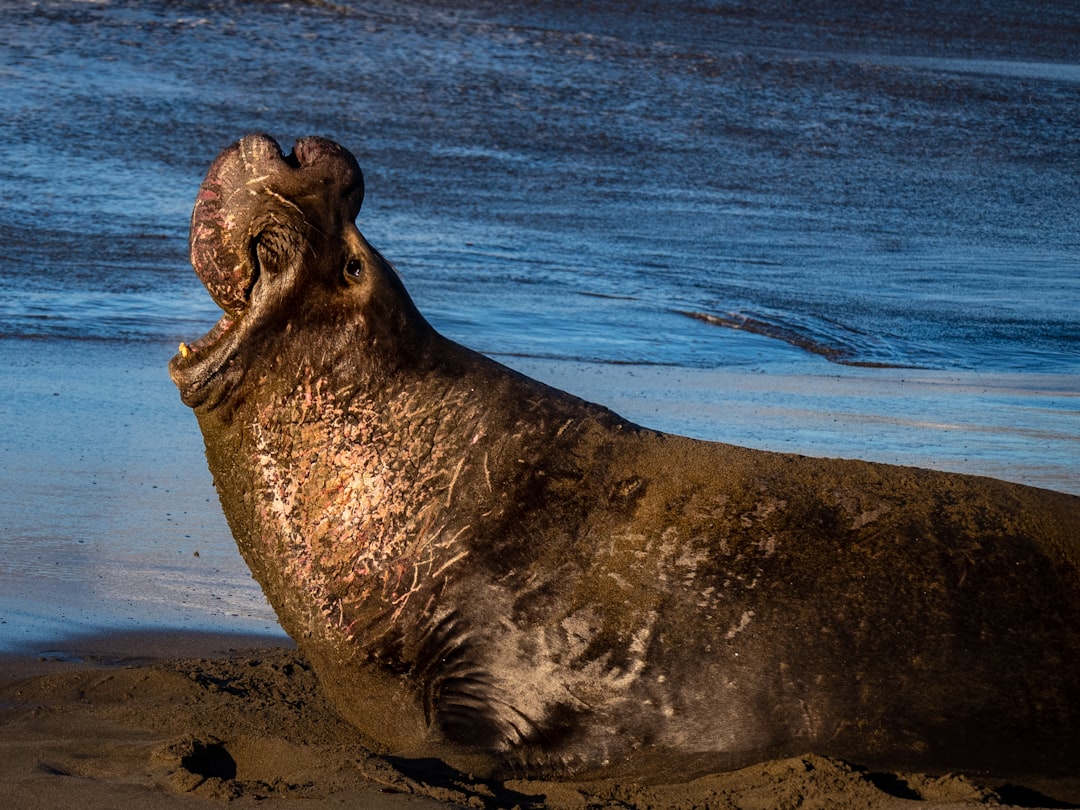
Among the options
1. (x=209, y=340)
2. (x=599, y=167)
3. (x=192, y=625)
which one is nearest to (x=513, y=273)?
(x=599, y=167)

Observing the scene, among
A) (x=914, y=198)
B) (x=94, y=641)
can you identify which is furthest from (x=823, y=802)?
(x=914, y=198)

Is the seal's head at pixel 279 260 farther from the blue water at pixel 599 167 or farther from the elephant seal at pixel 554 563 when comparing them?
the blue water at pixel 599 167

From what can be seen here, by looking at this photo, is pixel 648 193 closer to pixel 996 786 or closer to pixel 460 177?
pixel 460 177

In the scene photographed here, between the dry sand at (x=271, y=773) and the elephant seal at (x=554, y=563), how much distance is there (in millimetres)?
70

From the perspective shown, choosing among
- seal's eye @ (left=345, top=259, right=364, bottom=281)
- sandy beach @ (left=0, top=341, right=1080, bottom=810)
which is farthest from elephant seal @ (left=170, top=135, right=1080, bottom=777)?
sandy beach @ (left=0, top=341, right=1080, bottom=810)

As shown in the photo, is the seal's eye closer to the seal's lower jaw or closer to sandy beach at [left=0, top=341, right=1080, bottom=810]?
the seal's lower jaw

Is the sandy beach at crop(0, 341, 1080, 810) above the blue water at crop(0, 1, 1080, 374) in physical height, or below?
below

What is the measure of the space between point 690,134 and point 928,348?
7.42m

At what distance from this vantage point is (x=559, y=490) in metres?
3.89

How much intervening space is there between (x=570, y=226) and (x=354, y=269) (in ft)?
31.2

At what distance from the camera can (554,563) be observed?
3807mm

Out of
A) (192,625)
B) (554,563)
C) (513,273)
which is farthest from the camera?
(513,273)

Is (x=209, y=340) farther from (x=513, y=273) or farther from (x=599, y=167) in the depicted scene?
(x=599, y=167)

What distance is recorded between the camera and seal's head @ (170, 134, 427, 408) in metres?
3.90
